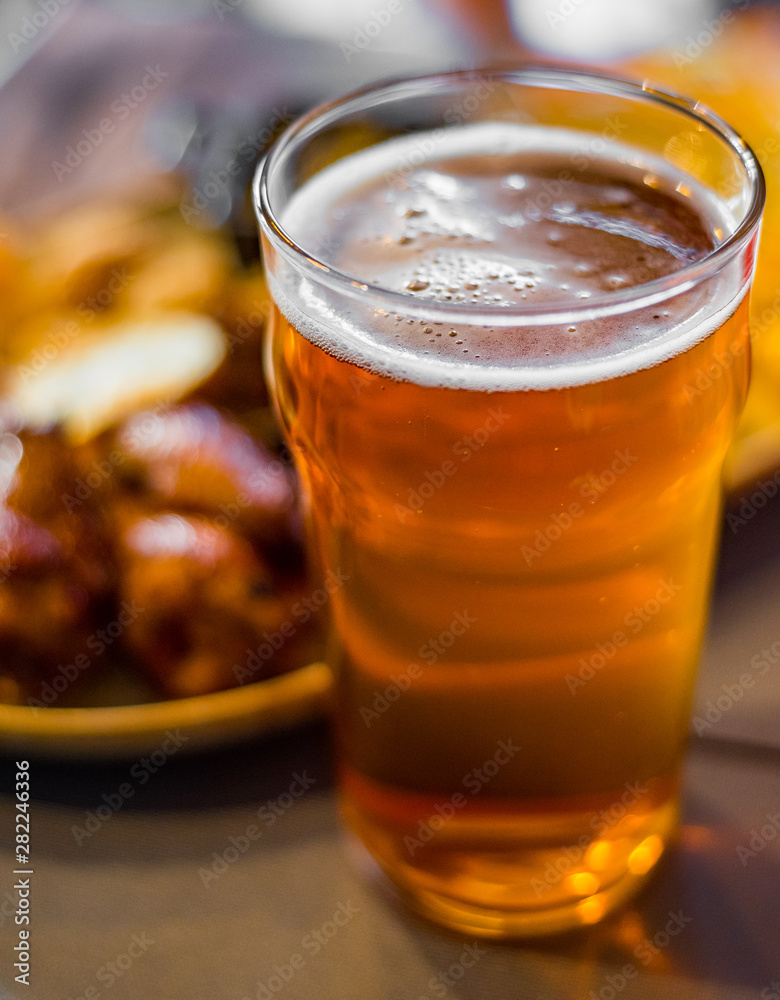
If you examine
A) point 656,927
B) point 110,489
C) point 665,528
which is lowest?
point 656,927

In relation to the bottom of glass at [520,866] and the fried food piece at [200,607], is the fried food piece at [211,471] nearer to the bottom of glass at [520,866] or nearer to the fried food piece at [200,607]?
the fried food piece at [200,607]

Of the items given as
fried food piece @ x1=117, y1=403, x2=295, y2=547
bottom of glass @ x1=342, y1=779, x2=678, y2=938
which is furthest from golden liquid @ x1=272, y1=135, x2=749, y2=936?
fried food piece @ x1=117, y1=403, x2=295, y2=547

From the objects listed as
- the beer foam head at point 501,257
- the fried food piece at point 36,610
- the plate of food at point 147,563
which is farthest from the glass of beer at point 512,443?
the fried food piece at point 36,610

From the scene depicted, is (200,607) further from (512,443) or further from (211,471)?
(512,443)

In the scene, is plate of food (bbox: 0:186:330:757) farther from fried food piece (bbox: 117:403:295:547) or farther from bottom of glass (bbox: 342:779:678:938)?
bottom of glass (bbox: 342:779:678:938)

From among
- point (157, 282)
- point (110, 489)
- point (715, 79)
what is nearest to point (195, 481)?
point (110, 489)

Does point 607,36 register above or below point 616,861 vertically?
above

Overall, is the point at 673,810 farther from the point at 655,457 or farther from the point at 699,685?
the point at 655,457

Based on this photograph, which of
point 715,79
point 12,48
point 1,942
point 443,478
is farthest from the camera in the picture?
point 12,48
